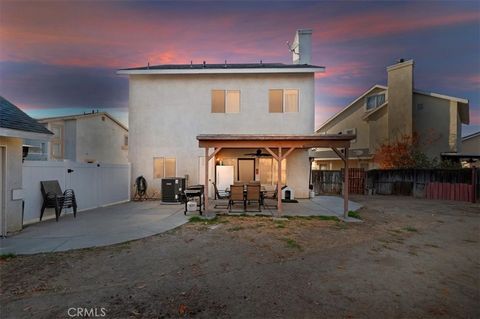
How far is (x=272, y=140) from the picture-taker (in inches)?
368

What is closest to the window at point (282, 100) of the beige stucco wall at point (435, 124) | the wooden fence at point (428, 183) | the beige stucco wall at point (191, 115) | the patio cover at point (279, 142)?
the beige stucco wall at point (191, 115)

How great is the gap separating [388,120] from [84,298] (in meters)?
23.0

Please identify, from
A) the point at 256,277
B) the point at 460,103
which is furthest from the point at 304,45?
the point at 256,277

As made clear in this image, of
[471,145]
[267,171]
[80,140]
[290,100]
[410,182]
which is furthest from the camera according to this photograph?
Result: [471,145]

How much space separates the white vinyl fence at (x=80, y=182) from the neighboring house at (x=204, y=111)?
1572 mm

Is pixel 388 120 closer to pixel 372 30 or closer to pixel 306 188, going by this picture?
pixel 372 30

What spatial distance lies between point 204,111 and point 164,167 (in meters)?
3.77

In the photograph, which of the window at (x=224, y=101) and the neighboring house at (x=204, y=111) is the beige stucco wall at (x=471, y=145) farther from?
the window at (x=224, y=101)

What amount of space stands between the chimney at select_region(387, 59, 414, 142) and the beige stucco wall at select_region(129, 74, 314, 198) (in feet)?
33.3

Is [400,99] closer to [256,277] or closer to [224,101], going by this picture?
[224,101]

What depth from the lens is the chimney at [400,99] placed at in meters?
19.8

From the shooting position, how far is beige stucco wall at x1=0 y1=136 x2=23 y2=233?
661cm

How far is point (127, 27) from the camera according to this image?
38.8 ft

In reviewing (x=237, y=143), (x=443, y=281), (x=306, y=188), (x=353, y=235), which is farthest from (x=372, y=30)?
(x=443, y=281)
